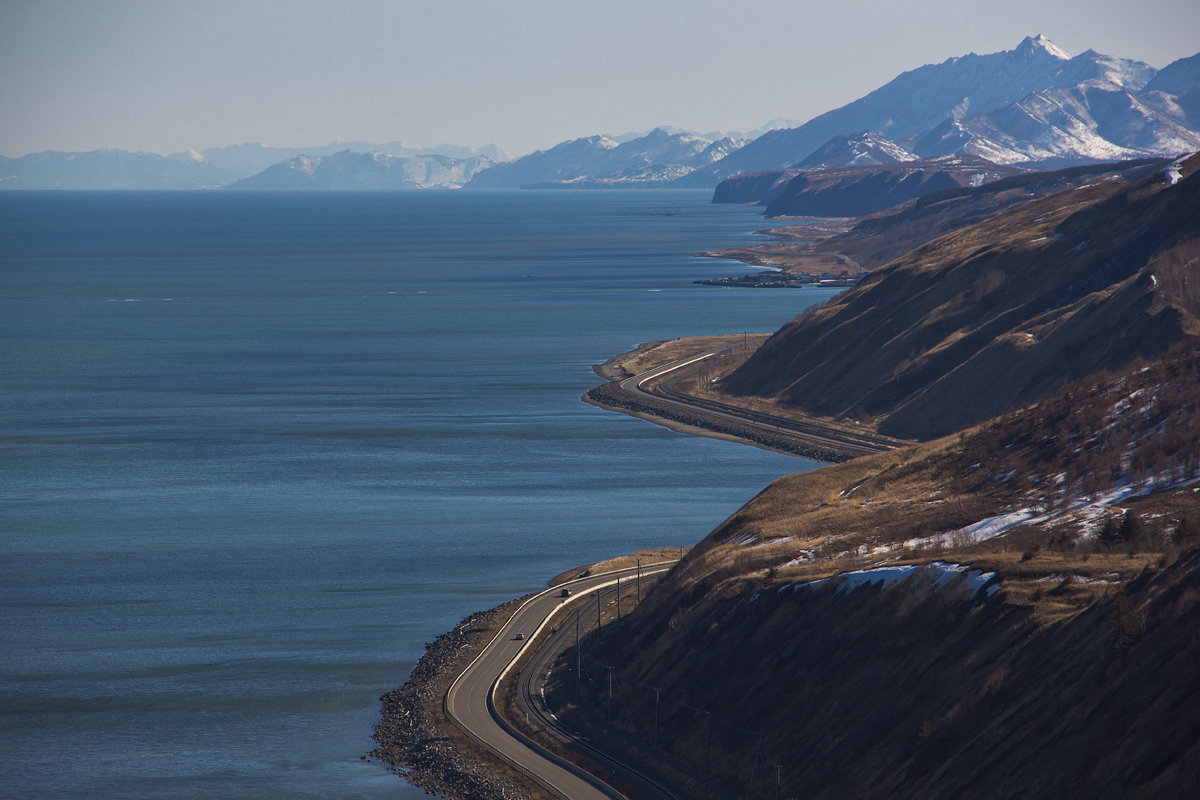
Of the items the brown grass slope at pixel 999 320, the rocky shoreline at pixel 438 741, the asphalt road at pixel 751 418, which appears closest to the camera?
the rocky shoreline at pixel 438 741

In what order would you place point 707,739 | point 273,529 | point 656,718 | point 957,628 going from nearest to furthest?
point 957,628 < point 707,739 < point 656,718 < point 273,529

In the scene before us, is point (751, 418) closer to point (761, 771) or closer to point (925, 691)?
point (761, 771)

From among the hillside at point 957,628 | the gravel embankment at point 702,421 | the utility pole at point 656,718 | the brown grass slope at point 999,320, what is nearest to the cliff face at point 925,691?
the hillside at point 957,628

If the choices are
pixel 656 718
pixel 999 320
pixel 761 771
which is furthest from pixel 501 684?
pixel 999 320

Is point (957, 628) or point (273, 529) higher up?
point (957, 628)

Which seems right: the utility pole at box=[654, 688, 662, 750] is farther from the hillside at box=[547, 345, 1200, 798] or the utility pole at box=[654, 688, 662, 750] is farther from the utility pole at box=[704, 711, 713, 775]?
the utility pole at box=[704, 711, 713, 775]

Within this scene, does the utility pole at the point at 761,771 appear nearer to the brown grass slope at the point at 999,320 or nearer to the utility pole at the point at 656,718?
the utility pole at the point at 656,718

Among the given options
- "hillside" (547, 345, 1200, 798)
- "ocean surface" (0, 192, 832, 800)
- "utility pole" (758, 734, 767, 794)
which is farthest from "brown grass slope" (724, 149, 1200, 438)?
"utility pole" (758, 734, 767, 794)

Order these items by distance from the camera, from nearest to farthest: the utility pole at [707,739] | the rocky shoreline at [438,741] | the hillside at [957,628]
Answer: the hillside at [957,628] < the utility pole at [707,739] < the rocky shoreline at [438,741]
